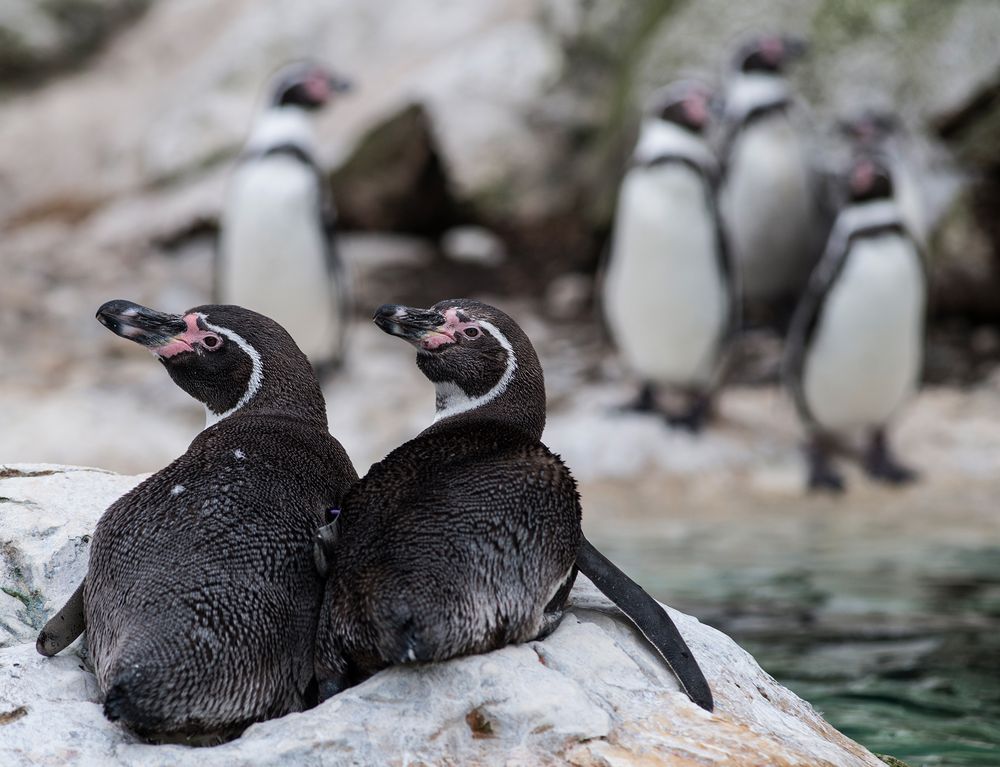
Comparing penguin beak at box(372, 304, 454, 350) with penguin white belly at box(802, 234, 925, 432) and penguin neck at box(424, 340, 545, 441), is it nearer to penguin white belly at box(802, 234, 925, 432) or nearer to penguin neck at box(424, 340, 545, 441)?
penguin neck at box(424, 340, 545, 441)

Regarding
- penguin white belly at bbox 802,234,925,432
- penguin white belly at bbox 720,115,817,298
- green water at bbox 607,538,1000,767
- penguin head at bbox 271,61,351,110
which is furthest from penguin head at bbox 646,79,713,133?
green water at bbox 607,538,1000,767

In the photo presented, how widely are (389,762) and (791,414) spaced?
713 centimetres

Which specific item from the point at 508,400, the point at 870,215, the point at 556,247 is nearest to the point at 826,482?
the point at 870,215

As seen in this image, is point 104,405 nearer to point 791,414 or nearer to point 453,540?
point 791,414

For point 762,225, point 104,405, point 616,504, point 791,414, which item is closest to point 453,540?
point 616,504

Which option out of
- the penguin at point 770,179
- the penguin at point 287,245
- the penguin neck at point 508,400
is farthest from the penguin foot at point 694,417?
the penguin neck at point 508,400

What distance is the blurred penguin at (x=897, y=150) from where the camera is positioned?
8.92 metres

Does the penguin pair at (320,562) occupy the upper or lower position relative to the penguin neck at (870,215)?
lower

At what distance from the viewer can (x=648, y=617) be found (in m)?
2.51

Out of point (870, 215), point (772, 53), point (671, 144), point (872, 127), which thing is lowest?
point (870, 215)

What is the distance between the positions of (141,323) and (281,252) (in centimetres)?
645

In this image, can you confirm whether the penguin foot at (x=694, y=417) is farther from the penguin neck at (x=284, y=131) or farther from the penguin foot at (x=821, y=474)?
the penguin neck at (x=284, y=131)

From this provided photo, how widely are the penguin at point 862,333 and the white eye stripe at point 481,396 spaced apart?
18.0 feet

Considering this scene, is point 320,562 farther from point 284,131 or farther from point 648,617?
point 284,131
